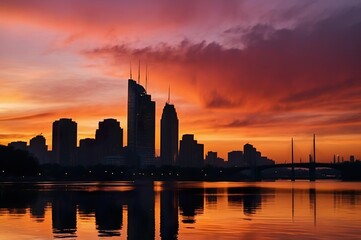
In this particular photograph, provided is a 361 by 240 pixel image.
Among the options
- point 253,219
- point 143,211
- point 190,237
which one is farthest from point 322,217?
point 190,237

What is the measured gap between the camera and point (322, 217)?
60.9 m

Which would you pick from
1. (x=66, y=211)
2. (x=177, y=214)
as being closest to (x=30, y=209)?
(x=66, y=211)

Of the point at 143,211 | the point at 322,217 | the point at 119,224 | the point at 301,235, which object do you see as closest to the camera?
the point at 301,235

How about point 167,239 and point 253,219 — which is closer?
point 167,239

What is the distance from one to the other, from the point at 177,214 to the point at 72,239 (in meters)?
24.3

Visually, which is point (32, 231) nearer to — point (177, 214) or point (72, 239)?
point (72, 239)

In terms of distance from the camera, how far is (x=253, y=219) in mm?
57062

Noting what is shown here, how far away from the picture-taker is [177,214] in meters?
63.1

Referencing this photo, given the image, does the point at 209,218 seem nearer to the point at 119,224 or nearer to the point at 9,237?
the point at 119,224

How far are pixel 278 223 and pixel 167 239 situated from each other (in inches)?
624

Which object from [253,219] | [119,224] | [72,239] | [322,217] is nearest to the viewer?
[72,239]

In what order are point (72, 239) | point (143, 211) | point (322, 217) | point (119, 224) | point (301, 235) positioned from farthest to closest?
point (143, 211) → point (322, 217) → point (119, 224) → point (301, 235) → point (72, 239)

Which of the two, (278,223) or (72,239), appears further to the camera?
(278,223)

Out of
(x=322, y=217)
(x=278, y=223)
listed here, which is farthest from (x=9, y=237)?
(x=322, y=217)
